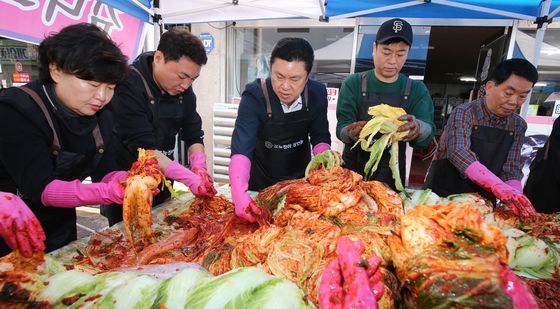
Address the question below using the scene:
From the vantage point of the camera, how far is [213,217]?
265 centimetres

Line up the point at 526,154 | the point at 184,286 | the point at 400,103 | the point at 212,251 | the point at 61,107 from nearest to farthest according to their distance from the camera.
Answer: the point at 184,286 < the point at 212,251 < the point at 61,107 < the point at 400,103 < the point at 526,154

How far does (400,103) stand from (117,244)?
320cm

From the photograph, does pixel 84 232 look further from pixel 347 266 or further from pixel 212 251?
pixel 347 266

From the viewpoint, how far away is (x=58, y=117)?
224 cm

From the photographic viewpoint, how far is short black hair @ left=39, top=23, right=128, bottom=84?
6.59 feet

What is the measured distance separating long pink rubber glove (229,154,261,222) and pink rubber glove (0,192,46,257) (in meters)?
1.21

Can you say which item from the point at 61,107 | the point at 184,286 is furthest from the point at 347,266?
the point at 61,107

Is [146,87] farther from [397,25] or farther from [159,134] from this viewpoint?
[397,25]

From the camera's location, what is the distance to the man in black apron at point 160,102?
2887 mm

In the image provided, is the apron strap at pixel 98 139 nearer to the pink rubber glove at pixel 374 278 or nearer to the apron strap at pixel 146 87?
the apron strap at pixel 146 87

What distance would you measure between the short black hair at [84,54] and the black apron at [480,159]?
355cm

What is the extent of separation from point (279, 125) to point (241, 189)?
1.08 m

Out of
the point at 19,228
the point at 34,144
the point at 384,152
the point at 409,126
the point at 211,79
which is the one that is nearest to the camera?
the point at 19,228


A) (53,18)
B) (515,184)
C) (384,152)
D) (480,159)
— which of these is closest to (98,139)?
(53,18)
